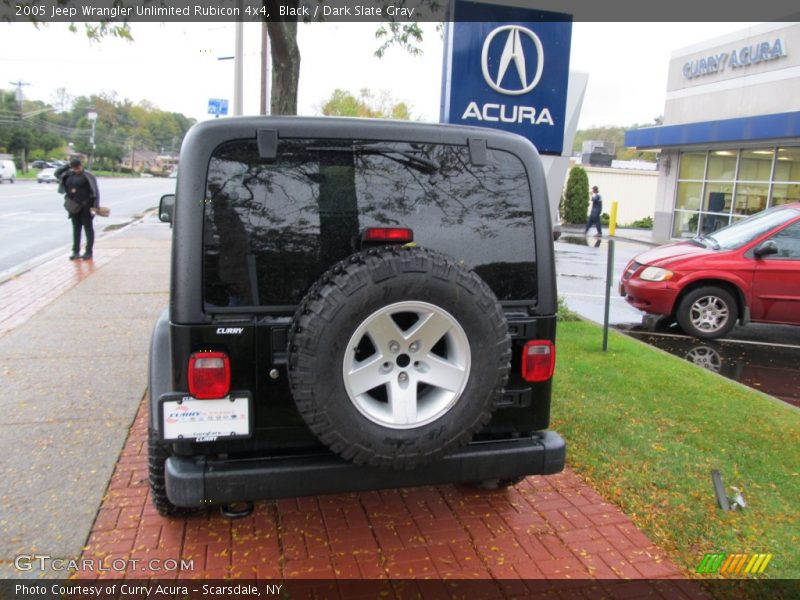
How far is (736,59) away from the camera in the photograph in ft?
69.8

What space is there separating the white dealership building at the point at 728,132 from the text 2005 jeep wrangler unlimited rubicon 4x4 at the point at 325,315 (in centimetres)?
1867

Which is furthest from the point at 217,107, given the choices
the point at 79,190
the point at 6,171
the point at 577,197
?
the point at 6,171

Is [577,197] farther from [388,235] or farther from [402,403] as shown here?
[402,403]

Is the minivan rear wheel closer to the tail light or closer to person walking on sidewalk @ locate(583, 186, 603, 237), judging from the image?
the tail light

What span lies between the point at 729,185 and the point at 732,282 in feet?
51.4

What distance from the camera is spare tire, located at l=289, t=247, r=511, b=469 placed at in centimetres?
264

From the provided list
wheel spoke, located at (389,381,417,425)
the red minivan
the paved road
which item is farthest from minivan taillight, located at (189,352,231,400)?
the paved road

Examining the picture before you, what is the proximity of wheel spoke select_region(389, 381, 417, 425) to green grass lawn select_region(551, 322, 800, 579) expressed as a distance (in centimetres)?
162

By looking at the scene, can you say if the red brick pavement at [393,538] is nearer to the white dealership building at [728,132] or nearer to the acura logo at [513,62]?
the acura logo at [513,62]

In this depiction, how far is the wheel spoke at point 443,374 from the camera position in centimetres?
283

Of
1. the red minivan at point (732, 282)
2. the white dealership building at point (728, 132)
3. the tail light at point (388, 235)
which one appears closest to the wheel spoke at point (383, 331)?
the tail light at point (388, 235)

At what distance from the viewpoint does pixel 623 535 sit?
11.4 ft

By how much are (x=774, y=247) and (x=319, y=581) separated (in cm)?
742

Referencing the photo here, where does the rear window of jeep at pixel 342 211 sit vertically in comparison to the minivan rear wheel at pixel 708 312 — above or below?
above
